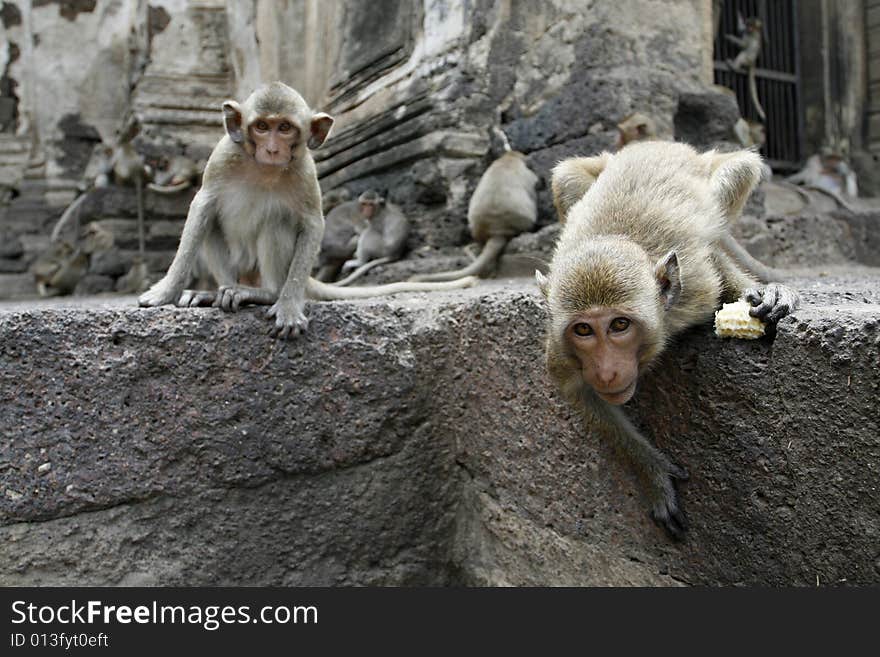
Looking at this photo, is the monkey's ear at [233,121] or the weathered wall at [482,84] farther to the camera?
the weathered wall at [482,84]

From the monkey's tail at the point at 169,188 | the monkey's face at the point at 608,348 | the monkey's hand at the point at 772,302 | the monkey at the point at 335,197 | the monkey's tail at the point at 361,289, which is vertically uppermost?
the monkey's tail at the point at 169,188

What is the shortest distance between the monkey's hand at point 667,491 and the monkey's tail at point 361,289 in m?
1.64

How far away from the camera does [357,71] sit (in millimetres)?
7059

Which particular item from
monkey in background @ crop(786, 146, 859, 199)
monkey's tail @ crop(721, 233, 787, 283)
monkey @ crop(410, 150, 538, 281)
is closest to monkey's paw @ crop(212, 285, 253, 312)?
monkey's tail @ crop(721, 233, 787, 283)

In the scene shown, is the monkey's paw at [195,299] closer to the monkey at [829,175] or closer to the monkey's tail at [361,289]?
the monkey's tail at [361,289]

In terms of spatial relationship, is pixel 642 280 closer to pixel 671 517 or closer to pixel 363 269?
pixel 671 517

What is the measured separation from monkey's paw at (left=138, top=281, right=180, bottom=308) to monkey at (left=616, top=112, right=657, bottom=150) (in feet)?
9.78

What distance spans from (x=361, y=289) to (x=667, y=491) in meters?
1.79

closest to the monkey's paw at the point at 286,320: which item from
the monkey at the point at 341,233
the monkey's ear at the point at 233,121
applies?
the monkey's ear at the point at 233,121

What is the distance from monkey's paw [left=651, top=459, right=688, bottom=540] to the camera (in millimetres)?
2305

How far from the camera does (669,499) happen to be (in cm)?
231

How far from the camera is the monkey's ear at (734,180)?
2.69 meters

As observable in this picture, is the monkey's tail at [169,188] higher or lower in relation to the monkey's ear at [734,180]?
lower

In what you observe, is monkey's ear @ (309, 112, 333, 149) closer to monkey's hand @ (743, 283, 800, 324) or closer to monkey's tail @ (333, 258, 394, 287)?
monkey's hand @ (743, 283, 800, 324)
